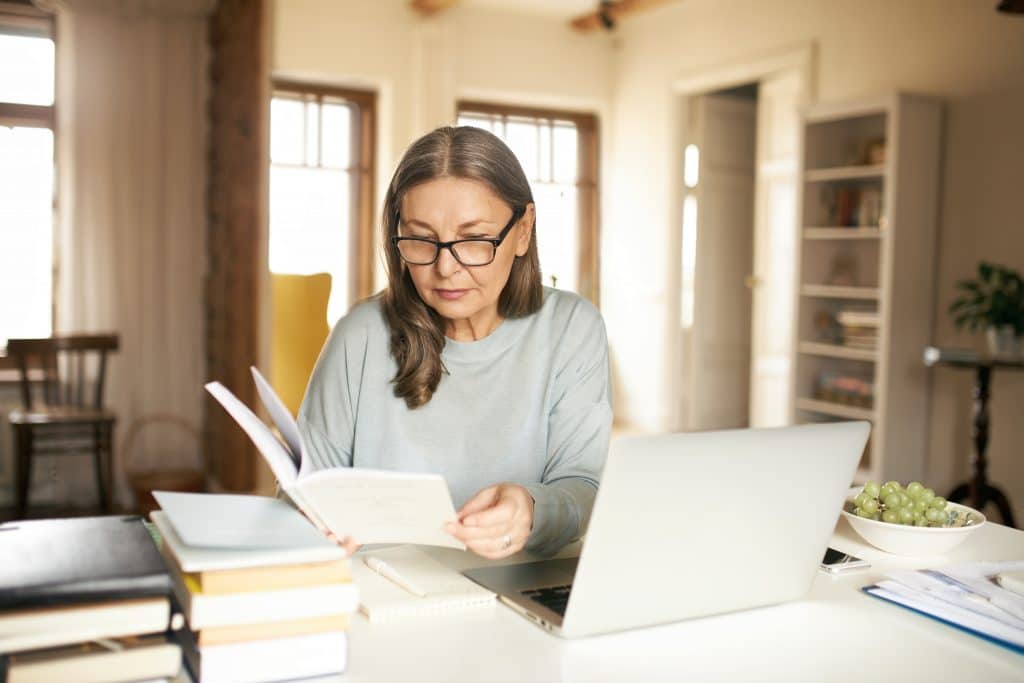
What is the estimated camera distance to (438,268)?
1609 mm

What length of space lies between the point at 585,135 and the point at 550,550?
245 inches

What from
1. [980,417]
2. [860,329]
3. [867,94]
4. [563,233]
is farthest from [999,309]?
[563,233]

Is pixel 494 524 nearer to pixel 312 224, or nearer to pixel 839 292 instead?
pixel 839 292

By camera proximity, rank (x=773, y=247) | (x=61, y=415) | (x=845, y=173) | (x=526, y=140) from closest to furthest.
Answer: (x=61, y=415)
(x=845, y=173)
(x=773, y=247)
(x=526, y=140)

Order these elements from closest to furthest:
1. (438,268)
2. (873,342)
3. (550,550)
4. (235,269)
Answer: (550,550) < (438,268) < (873,342) < (235,269)

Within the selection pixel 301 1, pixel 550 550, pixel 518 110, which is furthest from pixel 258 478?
pixel 550 550

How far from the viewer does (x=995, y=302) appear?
4090 mm

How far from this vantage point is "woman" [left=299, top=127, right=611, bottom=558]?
63.9 inches

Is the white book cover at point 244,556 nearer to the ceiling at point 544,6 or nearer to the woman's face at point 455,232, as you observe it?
the woman's face at point 455,232

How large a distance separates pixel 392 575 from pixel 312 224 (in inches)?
208

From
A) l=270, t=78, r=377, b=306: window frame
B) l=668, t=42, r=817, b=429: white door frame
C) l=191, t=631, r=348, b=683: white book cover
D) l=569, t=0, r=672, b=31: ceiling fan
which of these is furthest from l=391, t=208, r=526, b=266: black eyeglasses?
l=569, t=0, r=672, b=31: ceiling fan

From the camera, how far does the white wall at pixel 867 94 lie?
4457mm

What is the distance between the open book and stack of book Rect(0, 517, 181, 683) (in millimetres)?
168

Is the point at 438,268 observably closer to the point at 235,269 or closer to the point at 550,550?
the point at 550,550
